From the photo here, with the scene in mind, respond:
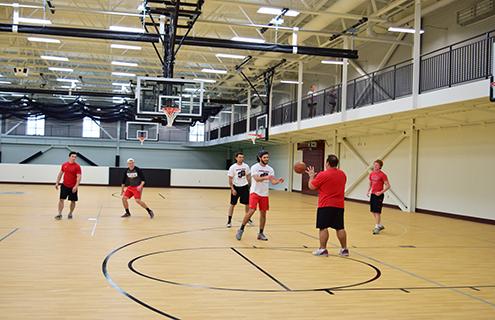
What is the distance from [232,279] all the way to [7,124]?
39439mm

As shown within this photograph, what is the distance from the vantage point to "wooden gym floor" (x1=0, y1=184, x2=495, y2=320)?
4980mm

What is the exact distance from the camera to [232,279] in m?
6.28

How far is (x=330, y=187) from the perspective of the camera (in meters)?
7.89

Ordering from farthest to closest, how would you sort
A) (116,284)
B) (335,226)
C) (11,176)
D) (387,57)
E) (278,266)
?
(11,176) → (387,57) → (335,226) → (278,266) → (116,284)

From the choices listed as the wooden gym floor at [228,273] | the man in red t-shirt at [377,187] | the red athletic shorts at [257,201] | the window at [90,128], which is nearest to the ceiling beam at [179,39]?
the wooden gym floor at [228,273]

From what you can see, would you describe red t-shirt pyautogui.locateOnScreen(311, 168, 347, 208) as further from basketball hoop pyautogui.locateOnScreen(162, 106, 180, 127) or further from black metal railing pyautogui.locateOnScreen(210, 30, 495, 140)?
basketball hoop pyautogui.locateOnScreen(162, 106, 180, 127)

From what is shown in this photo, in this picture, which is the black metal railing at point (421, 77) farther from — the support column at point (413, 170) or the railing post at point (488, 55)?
the support column at point (413, 170)

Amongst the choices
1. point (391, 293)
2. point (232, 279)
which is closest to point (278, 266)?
point (232, 279)

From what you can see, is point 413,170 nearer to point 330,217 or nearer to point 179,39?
point 179,39

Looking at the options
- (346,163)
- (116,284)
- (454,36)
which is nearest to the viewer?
(116,284)

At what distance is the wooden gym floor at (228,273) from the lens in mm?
4980

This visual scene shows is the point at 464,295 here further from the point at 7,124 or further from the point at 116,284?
the point at 7,124

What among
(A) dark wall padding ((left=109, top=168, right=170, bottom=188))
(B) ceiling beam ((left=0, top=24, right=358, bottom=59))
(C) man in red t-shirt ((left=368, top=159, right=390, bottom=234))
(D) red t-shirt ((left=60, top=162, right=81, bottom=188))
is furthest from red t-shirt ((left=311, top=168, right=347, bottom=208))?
(A) dark wall padding ((left=109, top=168, right=170, bottom=188))

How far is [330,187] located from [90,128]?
37131 millimetres
